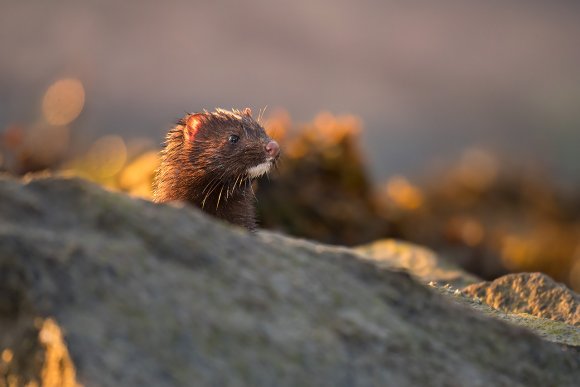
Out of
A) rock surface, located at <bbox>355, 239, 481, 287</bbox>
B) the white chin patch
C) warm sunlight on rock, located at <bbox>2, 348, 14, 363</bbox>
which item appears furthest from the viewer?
rock surface, located at <bbox>355, 239, 481, 287</bbox>

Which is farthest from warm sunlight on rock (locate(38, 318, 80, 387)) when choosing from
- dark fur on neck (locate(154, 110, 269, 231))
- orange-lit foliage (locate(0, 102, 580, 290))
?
orange-lit foliage (locate(0, 102, 580, 290))

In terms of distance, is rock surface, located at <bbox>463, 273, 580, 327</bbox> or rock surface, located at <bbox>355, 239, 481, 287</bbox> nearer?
rock surface, located at <bbox>463, 273, 580, 327</bbox>

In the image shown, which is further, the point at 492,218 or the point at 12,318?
the point at 492,218

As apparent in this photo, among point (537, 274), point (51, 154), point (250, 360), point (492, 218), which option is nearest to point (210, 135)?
point (537, 274)

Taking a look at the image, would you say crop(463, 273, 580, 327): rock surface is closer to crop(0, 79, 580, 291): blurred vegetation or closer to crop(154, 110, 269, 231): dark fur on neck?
Result: crop(154, 110, 269, 231): dark fur on neck

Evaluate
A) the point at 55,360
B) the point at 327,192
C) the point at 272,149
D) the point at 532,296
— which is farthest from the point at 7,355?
the point at 327,192

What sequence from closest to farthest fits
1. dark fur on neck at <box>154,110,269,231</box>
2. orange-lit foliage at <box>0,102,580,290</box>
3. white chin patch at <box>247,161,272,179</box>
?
dark fur on neck at <box>154,110,269,231</box>, white chin patch at <box>247,161,272,179</box>, orange-lit foliage at <box>0,102,580,290</box>

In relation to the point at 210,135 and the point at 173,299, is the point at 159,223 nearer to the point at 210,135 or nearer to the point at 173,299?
the point at 173,299

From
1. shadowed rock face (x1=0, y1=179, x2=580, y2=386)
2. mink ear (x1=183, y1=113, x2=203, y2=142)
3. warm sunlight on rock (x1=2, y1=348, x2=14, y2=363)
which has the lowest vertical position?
warm sunlight on rock (x1=2, y1=348, x2=14, y2=363)
